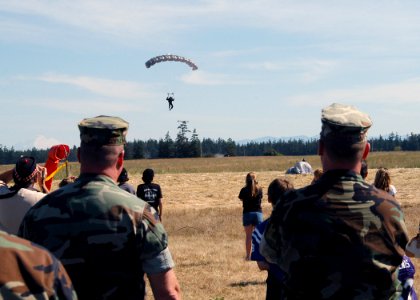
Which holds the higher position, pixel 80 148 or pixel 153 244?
pixel 80 148

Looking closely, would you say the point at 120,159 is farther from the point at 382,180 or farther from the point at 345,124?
the point at 382,180

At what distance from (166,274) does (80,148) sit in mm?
871

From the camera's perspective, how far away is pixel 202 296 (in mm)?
10438

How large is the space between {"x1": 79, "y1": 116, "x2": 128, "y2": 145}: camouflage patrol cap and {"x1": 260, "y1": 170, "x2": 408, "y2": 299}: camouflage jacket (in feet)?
3.48

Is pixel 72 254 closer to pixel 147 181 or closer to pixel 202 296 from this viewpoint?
pixel 202 296

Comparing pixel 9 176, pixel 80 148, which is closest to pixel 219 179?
pixel 9 176

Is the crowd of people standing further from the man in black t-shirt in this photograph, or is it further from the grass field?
the man in black t-shirt

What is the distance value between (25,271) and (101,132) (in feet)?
5.52

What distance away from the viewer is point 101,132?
3785 mm

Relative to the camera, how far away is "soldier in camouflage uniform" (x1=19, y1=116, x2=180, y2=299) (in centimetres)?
364

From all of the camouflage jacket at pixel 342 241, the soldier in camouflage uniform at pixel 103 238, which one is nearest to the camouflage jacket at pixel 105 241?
the soldier in camouflage uniform at pixel 103 238

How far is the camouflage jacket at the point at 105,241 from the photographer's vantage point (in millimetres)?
3637

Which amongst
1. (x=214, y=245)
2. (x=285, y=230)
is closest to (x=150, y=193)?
(x=214, y=245)

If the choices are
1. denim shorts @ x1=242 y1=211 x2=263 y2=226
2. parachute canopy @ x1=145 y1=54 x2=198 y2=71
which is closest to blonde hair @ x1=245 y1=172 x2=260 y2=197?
denim shorts @ x1=242 y1=211 x2=263 y2=226
